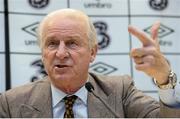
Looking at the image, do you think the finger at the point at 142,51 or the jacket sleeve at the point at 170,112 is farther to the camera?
the jacket sleeve at the point at 170,112

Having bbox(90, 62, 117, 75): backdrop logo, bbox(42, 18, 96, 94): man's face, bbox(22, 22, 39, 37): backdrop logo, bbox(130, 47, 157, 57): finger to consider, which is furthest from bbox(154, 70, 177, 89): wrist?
bbox(22, 22, 39, 37): backdrop logo

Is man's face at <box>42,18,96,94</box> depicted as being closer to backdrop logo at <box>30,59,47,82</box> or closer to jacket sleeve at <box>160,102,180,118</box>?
jacket sleeve at <box>160,102,180,118</box>

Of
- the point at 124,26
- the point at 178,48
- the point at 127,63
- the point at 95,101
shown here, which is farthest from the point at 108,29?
the point at 95,101

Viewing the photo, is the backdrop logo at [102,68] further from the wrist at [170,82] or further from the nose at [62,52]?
the wrist at [170,82]

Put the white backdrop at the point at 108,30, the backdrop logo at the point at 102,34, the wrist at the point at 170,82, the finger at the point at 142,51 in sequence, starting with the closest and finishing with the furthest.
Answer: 1. the finger at the point at 142,51
2. the wrist at the point at 170,82
3. the white backdrop at the point at 108,30
4. the backdrop logo at the point at 102,34

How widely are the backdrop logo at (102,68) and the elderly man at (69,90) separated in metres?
0.81

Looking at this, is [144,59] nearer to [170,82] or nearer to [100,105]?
[170,82]

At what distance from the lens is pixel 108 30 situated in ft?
9.01

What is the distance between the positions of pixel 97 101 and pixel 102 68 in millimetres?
926

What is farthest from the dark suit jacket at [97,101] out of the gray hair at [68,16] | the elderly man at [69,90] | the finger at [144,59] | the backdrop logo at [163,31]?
the backdrop logo at [163,31]

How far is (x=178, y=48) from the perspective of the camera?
2.76 meters

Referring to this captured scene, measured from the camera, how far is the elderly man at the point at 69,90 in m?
1.70

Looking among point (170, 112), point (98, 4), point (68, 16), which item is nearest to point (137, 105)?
point (170, 112)

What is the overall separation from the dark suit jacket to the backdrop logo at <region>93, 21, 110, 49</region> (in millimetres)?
832
